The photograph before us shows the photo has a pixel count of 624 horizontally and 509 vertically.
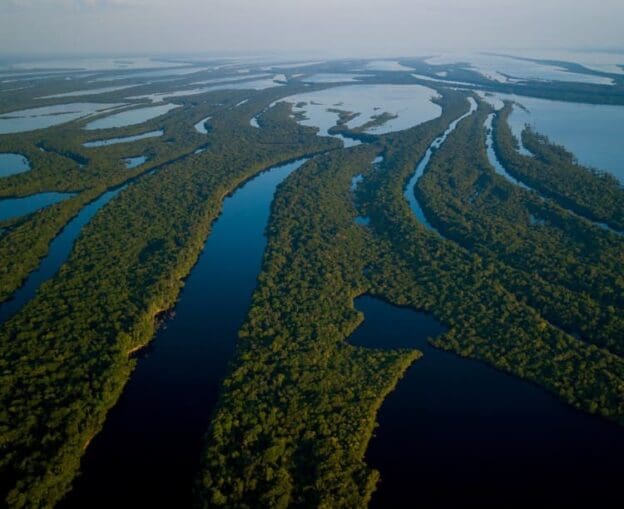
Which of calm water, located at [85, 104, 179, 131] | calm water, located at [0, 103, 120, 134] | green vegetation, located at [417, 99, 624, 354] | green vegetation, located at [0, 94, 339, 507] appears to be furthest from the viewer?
calm water, located at [85, 104, 179, 131]

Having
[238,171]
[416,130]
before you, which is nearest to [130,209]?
[238,171]

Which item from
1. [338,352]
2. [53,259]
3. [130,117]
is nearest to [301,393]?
[338,352]

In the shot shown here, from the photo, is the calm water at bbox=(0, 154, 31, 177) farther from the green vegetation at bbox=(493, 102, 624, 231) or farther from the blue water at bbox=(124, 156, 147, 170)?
the green vegetation at bbox=(493, 102, 624, 231)

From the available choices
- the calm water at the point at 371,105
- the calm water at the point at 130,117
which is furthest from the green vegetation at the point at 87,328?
the calm water at the point at 130,117

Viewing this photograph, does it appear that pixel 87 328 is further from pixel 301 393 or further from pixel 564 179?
pixel 564 179

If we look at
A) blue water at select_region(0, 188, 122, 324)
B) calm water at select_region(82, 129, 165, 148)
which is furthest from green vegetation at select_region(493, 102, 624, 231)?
calm water at select_region(82, 129, 165, 148)

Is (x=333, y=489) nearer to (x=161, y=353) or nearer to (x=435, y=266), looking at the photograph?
(x=161, y=353)
